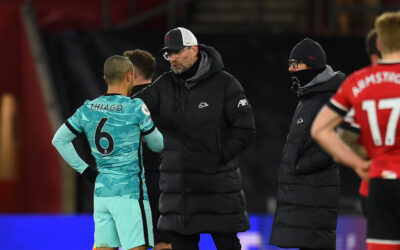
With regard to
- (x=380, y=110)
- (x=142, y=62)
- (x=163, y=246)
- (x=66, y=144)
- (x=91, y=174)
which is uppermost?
(x=142, y=62)

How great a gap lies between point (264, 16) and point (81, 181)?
420 centimetres

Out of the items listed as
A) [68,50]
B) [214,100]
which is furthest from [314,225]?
[68,50]

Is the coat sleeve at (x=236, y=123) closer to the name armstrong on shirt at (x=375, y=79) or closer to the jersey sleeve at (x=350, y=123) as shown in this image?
the jersey sleeve at (x=350, y=123)

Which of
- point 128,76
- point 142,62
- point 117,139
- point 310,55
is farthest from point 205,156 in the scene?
point 142,62

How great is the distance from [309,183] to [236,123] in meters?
0.58

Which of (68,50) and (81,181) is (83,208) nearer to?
(81,181)

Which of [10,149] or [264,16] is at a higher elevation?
[264,16]

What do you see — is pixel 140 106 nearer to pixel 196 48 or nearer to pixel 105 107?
pixel 105 107

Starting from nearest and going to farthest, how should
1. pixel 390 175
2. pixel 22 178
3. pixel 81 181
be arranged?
pixel 390 175 < pixel 81 181 < pixel 22 178

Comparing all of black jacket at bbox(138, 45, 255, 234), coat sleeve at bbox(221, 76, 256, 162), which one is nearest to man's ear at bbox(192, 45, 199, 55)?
black jacket at bbox(138, 45, 255, 234)

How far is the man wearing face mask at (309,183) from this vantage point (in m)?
5.96

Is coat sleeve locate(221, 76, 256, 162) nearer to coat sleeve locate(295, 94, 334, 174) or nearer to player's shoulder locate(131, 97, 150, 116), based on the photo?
coat sleeve locate(295, 94, 334, 174)

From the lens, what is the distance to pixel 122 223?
19.1 feet

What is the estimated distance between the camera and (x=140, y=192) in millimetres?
5898
